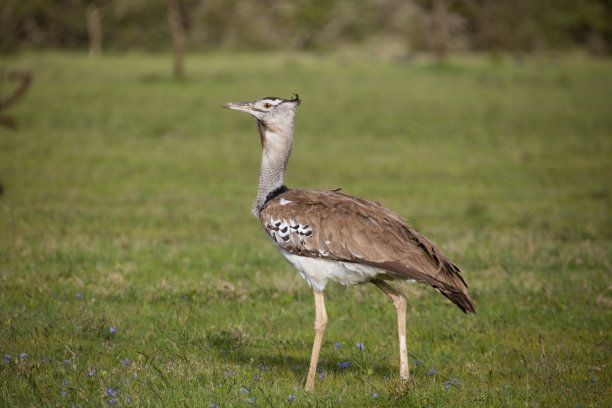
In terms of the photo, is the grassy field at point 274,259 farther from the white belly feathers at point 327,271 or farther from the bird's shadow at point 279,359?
the white belly feathers at point 327,271

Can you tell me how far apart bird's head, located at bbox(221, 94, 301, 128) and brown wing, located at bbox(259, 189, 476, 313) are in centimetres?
62

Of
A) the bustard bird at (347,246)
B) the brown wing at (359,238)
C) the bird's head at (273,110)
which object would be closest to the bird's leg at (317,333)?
the bustard bird at (347,246)

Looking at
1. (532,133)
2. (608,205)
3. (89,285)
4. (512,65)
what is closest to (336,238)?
(89,285)

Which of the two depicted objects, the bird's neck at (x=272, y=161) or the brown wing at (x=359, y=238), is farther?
the bird's neck at (x=272, y=161)

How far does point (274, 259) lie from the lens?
887cm

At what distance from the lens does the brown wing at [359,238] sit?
16.9 feet

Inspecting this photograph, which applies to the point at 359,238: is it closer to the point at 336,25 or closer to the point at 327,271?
the point at 327,271

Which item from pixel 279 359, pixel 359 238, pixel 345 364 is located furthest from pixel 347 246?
pixel 279 359

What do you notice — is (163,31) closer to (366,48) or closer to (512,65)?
(366,48)

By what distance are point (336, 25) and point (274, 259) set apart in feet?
154

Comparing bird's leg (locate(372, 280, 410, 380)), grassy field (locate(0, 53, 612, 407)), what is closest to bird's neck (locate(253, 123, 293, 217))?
bird's leg (locate(372, 280, 410, 380))

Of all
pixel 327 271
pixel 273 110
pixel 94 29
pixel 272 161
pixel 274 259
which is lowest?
pixel 94 29

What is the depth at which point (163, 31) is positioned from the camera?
151 ft

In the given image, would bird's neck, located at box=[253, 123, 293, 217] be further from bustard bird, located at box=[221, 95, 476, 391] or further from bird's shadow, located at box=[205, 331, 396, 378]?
bird's shadow, located at box=[205, 331, 396, 378]
